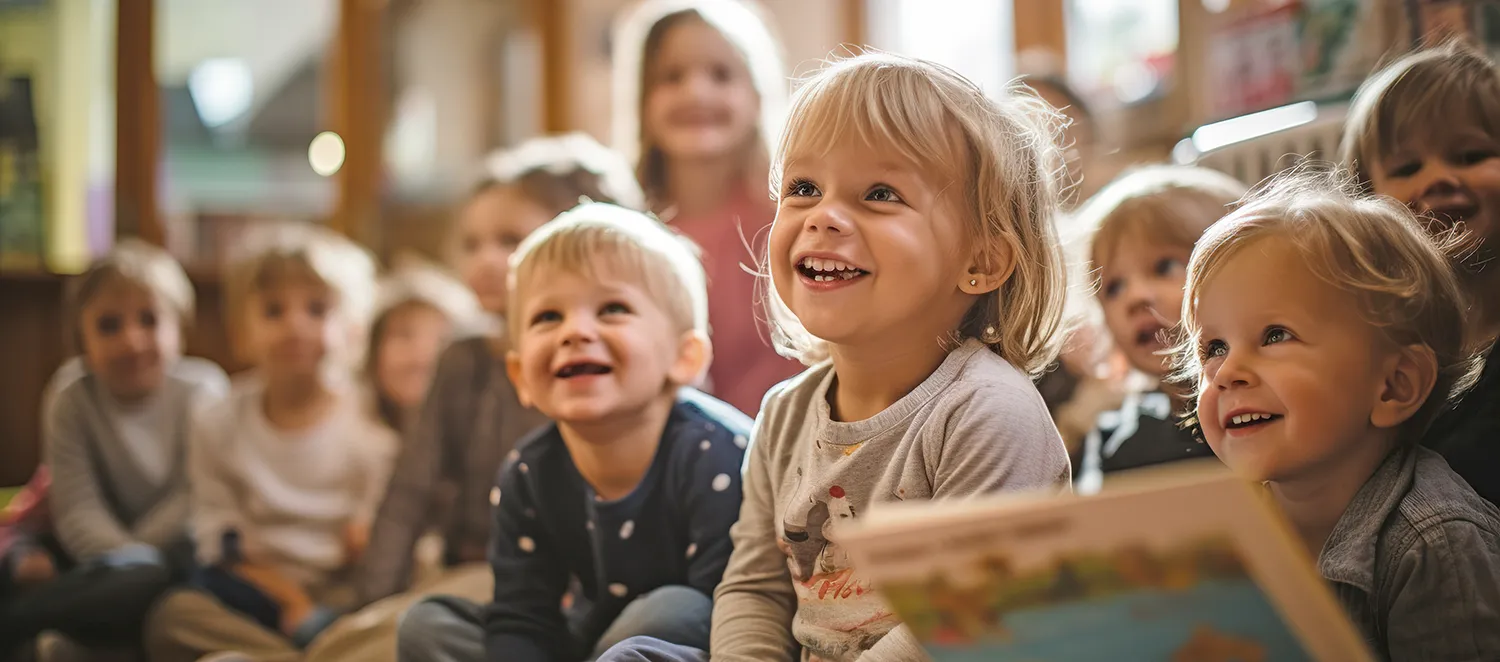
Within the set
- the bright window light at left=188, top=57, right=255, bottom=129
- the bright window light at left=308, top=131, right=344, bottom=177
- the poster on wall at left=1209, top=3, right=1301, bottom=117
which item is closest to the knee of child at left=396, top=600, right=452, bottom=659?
the poster on wall at left=1209, top=3, right=1301, bottom=117

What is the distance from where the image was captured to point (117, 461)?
2.12m

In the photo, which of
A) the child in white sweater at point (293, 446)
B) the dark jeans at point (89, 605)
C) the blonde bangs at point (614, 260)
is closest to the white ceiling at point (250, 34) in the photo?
the child in white sweater at point (293, 446)

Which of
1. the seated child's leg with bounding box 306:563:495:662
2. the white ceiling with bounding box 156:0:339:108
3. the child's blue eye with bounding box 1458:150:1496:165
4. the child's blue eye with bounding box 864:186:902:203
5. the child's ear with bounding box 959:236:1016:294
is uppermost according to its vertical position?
the white ceiling with bounding box 156:0:339:108

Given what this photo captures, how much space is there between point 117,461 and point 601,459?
1.34 metres

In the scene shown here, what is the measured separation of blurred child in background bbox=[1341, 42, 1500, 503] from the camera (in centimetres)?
100

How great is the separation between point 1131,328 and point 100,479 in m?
1.76


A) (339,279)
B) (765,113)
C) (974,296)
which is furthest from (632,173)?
(974,296)

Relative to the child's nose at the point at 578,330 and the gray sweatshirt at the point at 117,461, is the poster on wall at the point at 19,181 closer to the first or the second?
the gray sweatshirt at the point at 117,461

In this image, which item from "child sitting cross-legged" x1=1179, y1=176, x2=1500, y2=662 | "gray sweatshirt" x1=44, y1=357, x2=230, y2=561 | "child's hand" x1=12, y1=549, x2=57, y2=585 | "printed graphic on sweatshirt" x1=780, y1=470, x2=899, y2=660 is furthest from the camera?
"gray sweatshirt" x1=44, y1=357, x2=230, y2=561

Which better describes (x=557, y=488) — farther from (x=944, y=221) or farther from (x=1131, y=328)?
(x=1131, y=328)

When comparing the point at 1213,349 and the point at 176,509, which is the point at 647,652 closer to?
the point at 1213,349

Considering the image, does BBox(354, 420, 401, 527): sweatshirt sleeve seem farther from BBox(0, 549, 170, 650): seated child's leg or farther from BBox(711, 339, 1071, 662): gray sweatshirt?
BBox(711, 339, 1071, 662): gray sweatshirt

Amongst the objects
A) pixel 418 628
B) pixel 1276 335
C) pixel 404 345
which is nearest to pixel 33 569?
pixel 404 345

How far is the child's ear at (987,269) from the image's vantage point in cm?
96
